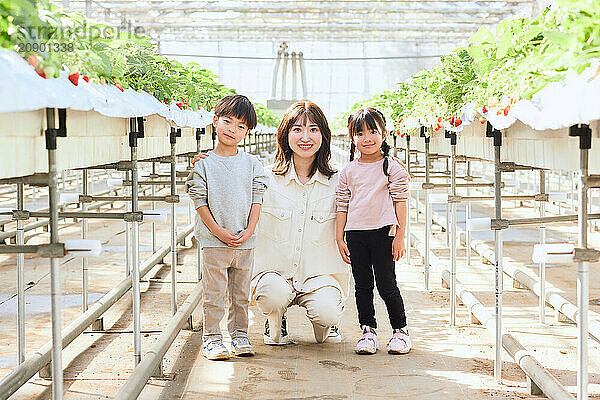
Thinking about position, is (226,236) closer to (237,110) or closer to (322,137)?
(237,110)

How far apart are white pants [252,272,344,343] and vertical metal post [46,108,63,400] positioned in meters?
1.54

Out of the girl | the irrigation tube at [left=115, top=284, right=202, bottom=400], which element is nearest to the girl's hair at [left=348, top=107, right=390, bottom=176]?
the girl

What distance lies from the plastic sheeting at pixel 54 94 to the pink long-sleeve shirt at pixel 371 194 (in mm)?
1098

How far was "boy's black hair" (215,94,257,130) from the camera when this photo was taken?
388cm

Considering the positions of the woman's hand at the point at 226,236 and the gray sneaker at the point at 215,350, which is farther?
the gray sneaker at the point at 215,350

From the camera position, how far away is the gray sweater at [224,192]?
12.5ft

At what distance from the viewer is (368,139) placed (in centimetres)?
396

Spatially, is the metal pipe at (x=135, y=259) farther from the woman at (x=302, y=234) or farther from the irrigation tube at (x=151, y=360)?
the woman at (x=302, y=234)

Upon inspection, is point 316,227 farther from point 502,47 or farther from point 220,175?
point 502,47

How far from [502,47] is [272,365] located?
1.85 metres

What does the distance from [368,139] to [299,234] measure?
0.55 meters

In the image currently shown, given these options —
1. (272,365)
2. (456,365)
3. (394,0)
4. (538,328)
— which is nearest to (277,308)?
(272,365)

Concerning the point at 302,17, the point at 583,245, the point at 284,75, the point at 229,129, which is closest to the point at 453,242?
the point at 229,129

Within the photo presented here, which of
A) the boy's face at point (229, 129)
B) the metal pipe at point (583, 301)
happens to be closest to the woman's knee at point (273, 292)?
the boy's face at point (229, 129)
